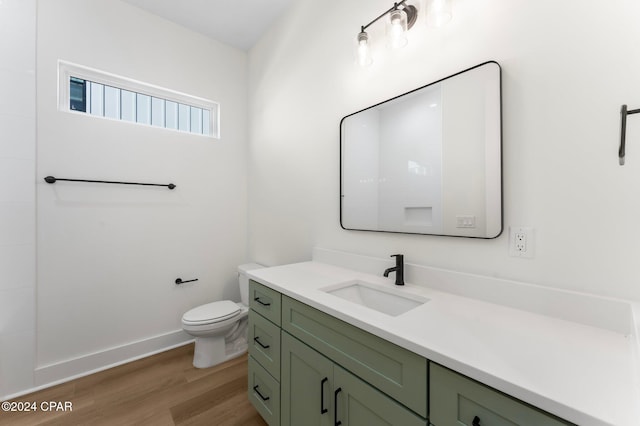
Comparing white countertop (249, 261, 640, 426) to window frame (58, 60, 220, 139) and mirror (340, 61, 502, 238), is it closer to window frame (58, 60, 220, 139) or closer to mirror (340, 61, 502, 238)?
mirror (340, 61, 502, 238)

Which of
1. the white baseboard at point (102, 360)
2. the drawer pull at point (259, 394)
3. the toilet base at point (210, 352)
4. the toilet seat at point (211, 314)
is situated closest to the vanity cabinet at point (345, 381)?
the drawer pull at point (259, 394)

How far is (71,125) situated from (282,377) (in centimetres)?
229

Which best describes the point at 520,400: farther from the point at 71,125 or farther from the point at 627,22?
the point at 71,125

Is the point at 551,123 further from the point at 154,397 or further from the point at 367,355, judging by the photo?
the point at 154,397

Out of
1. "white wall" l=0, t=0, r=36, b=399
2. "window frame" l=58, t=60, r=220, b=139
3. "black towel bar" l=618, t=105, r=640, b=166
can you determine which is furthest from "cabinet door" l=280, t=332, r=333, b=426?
"window frame" l=58, t=60, r=220, b=139

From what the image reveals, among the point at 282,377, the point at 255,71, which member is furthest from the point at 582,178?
the point at 255,71

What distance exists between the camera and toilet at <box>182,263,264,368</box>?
1.99 meters

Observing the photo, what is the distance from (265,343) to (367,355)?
2.49ft

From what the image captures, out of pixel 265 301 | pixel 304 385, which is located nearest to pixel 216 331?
pixel 265 301

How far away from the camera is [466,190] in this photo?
1168 millimetres

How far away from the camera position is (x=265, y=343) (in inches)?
57.3

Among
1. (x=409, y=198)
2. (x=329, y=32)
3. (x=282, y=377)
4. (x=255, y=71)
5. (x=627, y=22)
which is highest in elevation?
(x=255, y=71)

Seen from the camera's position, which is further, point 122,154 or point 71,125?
point 122,154

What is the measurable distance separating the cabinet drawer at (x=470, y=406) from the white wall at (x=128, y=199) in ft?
7.75
